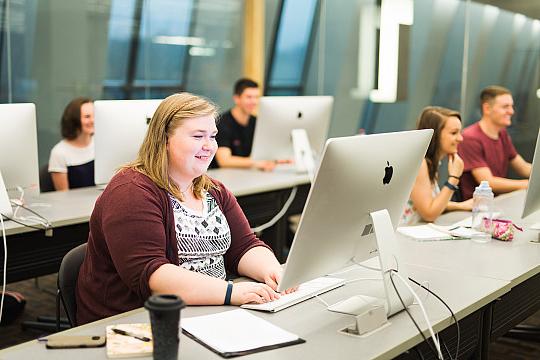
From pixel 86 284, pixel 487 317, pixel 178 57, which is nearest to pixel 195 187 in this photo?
pixel 86 284

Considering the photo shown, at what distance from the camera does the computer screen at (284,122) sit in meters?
4.12

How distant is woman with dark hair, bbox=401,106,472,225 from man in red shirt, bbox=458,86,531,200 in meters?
0.79

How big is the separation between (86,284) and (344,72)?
17.1 feet

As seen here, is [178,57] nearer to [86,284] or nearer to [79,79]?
[79,79]

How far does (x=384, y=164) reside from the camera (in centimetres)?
174

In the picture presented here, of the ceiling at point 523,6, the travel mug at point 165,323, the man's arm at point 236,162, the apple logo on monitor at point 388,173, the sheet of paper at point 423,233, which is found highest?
the ceiling at point 523,6

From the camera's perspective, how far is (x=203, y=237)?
6.64ft

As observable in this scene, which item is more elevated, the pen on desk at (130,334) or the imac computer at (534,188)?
the imac computer at (534,188)

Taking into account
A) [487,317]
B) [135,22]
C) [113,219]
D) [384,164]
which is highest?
[135,22]

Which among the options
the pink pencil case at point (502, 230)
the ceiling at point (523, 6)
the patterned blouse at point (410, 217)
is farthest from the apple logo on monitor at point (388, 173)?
the ceiling at point (523, 6)

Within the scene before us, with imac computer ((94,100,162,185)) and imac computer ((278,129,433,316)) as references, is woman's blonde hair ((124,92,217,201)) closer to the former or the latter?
imac computer ((278,129,433,316))

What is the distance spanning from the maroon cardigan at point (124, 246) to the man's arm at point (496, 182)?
A: 262 cm

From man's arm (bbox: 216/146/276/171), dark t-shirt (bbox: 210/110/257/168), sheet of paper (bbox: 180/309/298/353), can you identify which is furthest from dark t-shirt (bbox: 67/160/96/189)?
sheet of paper (bbox: 180/309/298/353)

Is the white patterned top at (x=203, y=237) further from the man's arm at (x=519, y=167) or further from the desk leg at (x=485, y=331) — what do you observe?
the man's arm at (x=519, y=167)
